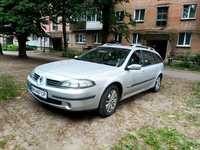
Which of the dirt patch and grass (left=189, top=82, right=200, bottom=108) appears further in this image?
grass (left=189, top=82, right=200, bottom=108)

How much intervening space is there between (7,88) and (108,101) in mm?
3160

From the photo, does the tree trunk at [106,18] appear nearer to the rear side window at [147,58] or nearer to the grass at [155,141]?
the rear side window at [147,58]

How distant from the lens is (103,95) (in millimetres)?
4430

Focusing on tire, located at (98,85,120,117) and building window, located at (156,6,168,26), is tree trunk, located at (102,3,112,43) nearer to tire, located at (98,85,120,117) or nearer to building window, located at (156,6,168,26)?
tire, located at (98,85,120,117)

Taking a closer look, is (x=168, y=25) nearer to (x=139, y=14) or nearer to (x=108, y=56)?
(x=139, y=14)

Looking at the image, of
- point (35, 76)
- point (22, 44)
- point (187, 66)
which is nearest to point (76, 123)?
point (35, 76)

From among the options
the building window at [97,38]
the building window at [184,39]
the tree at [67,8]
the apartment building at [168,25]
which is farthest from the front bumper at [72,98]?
the building window at [97,38]

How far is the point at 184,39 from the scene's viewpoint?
22.2 m

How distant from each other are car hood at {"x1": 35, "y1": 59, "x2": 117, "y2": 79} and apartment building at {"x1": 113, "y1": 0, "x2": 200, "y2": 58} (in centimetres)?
1663

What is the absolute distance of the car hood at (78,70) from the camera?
4.24m

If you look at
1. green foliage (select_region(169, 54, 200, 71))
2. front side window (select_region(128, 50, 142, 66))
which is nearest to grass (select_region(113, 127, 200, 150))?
front side window (select_region(128, 50, 142, 66))

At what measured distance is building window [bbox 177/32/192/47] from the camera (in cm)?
2192

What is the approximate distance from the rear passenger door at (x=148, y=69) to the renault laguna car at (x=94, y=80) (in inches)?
1.1

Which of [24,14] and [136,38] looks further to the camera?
[136,38]
